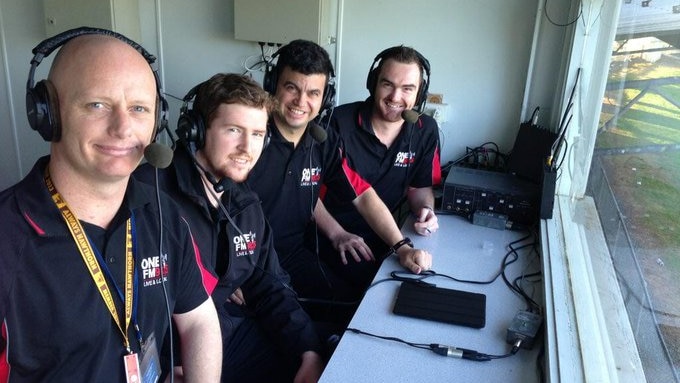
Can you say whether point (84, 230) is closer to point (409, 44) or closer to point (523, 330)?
point (523, 330)

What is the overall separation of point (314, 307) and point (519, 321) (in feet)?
2.61

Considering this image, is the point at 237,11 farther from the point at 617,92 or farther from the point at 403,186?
the point at 617,92

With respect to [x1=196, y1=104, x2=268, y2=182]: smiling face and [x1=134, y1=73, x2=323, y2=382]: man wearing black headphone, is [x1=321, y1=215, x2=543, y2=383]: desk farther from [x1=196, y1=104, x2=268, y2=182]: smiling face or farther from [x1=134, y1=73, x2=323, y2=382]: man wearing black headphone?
[x1=196, y1=104, x2=268, y2=182]: smiling face

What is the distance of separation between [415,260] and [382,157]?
0.72m

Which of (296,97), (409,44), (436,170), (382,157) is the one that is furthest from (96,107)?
(409,44)

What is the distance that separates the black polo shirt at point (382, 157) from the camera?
2232mm

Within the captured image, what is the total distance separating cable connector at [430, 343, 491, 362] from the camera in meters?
1.21

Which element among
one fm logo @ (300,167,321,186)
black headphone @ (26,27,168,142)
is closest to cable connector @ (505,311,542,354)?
one fm logo @ (300,167,321,186)

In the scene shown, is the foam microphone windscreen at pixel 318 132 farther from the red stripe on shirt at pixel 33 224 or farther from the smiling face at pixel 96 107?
the red stripe on shirt at pixel 33 224

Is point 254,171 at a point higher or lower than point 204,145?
lower

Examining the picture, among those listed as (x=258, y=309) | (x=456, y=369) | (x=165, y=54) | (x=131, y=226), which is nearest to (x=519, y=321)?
(x=456, y=369)

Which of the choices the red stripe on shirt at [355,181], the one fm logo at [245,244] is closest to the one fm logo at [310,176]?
the red stripe on shirt at [355,181]

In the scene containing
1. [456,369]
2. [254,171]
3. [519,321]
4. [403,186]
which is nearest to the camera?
[456,369]

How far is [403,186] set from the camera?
7.73 feet
